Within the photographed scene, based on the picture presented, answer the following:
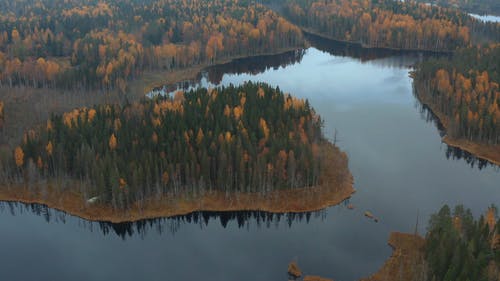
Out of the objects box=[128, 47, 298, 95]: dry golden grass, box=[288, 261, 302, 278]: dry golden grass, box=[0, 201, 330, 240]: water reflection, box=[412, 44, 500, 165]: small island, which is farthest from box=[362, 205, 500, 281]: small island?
box=[128, 47, 298, 95]: dry golden grass

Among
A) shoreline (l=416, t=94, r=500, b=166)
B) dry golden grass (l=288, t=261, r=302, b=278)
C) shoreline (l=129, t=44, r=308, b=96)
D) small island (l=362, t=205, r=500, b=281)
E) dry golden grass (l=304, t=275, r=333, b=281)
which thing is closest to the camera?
small island (l=362, t=205, r=500, b=281)

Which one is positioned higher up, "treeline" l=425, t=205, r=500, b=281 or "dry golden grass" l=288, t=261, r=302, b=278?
"treeline" l=425, t=205, r=500, b=281

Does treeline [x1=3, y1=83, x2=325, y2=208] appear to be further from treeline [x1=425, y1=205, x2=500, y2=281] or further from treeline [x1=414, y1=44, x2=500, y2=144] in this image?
treeline [x1=414, y1=44, x2=500, y2=144]

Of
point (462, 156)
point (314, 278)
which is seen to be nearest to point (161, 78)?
point (462, 156)

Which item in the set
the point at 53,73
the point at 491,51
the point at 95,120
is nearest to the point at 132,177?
the point at 95,120

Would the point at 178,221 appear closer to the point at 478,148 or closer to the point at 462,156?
the point at 462,156

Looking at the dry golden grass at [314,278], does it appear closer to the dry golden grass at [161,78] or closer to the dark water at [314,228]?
the dark water at [314,228]
